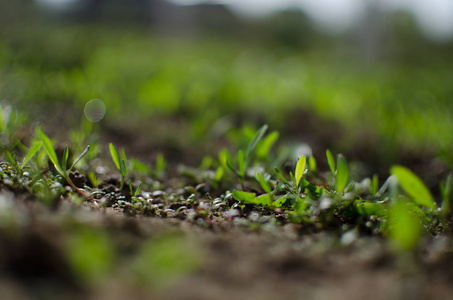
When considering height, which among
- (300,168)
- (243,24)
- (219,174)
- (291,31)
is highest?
(243,24)

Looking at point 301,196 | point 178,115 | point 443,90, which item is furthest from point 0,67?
point 443,90

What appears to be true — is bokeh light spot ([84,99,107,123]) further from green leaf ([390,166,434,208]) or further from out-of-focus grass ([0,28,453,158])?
green leaf ([390,166,434,208])

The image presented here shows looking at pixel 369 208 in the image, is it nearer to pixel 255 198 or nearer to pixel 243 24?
pixel 255 198

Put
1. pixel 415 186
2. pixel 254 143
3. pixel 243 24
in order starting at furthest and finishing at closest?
pixel 243 24 < pixel 254 143 < pixel 415 186

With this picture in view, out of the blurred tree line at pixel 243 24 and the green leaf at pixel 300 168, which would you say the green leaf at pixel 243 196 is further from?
the blurred tree line at pixel 243 24

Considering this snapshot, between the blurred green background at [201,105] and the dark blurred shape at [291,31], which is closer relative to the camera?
the blurred green background at [201,105]

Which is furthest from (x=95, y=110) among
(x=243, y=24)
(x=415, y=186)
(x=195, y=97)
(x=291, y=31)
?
(x=243, y=24)

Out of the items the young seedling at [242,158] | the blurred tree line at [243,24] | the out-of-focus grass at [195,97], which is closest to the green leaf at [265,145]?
the young seedling at [242,158]

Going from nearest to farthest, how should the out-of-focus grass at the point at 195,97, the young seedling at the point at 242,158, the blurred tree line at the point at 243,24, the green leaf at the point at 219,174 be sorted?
the young seedling at the point at 242,158 → the green leaf at the point at 219,174 → the out-of-focus grass at the point at 195,97 → the blurred tree line at the point at 243,24

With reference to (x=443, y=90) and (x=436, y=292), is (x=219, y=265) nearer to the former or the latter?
(x=436, y=292)
